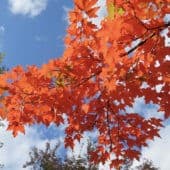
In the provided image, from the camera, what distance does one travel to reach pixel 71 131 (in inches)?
256

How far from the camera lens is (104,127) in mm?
6785

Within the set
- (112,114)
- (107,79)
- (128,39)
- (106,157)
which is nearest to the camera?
(107,79)

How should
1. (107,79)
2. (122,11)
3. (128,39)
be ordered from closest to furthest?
(107,79)
(128,39)
(122,11)

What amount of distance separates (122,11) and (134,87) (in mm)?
978

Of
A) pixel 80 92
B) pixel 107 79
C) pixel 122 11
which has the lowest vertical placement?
pixel 107 79

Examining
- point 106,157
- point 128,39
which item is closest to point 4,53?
point 106,157

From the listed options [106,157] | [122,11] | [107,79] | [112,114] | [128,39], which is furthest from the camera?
[106,157]

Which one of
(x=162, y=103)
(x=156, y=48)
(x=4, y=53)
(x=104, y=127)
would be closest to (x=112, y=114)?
(x=104, y=127)

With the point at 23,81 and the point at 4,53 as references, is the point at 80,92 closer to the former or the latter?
the point at 23,81

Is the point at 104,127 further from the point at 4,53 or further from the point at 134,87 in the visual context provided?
the point at 4,53

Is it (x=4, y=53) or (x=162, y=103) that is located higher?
(x=4, y=53)

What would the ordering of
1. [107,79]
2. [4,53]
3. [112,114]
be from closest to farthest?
[107,79]
[112,114]
[4,53]

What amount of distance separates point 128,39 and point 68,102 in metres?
1.15

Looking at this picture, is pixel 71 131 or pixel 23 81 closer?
pixel 23 81
